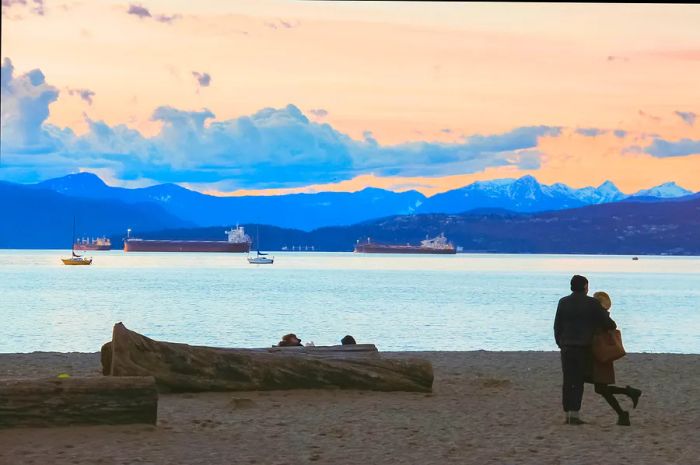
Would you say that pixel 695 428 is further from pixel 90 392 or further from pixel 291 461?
pixel 90 392

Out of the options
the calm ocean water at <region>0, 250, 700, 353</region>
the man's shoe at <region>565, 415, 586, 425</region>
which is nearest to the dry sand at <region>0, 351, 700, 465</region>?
the man's shoe at <region>565, 415, 586, 425</region>

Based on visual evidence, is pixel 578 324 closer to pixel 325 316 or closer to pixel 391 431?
pixel 391 431

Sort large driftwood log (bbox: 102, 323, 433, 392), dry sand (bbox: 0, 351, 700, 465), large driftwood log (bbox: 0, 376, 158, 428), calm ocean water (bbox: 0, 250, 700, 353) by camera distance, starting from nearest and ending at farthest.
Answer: dry sand (bbox: 0, 351, 700, 465) < large driftwood log (bbox: 0, 376, 158, 428) < large driftwood log (bbox: 102, 323, 433, 392) < calm ocean water (bbox: 0, 250, 700, 353)

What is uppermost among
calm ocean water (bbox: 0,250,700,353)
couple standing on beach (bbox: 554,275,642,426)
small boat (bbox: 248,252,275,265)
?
small boat (bbox: 248,252,275,265)

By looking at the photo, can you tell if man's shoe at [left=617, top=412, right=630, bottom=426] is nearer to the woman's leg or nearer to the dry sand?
the dry sand

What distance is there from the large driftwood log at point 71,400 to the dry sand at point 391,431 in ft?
0.41

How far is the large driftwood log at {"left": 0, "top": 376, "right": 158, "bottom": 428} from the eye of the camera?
10.7m

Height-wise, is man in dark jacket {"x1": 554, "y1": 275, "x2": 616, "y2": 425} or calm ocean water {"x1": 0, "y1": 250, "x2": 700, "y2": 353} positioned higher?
man in dark jacket {"x1": 554, "y1": 275, "x2": 616, "y2": 425}

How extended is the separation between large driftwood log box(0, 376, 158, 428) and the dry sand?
12cm

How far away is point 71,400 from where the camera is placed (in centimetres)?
1069

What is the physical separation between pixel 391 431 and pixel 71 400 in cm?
321

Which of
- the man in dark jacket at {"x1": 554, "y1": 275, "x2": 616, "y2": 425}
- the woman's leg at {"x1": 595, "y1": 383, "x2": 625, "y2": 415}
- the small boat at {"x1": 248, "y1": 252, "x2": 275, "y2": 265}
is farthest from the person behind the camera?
the small boat at {"x1": 248, "y1": 252, "x2": 275, "y2": 265}

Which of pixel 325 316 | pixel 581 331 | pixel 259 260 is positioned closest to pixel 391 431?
pixel 581 331

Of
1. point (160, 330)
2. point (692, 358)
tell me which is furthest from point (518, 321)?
point (692, 358)
